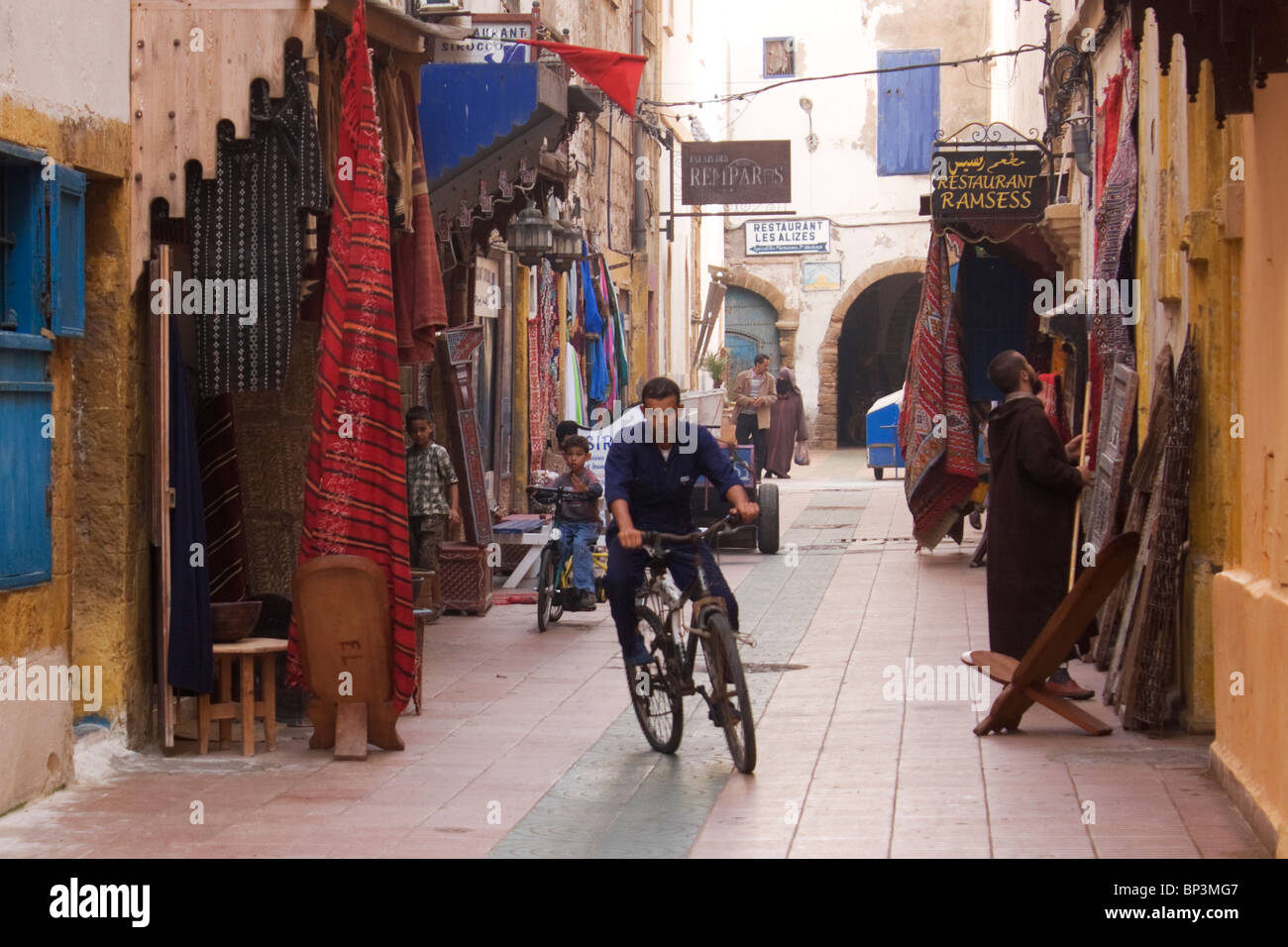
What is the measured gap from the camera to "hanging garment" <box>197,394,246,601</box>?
9.19m

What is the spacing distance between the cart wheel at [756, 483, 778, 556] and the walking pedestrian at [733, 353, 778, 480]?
8635mm

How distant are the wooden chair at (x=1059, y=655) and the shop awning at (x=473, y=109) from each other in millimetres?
4795

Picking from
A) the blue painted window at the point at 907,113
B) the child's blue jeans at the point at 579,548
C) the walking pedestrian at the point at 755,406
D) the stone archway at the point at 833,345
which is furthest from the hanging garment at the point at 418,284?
the stone archway at the point at 833,345

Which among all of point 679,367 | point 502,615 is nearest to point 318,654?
point 502,615

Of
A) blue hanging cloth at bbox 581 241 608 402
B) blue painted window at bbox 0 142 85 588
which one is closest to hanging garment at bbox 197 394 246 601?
blue painted window at bbox 0 142 85 588

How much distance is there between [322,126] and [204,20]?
112 centimetres

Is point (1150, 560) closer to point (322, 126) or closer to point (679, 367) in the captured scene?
point (322, 126)

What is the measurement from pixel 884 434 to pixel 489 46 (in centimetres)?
1596

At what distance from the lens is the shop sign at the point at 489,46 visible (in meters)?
11.8

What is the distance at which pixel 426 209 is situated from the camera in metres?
9.31

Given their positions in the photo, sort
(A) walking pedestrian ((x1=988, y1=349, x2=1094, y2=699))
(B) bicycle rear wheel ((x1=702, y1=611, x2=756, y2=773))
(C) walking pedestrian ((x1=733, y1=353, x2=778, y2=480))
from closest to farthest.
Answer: (B) bicycle rear wheel ((x1=702, y1=611, x2=756, y2=773)) → (A) walking pedestrian ((x1=988, y1=349, x2=1094, y2=699)) → (C) walking pedestrian ((x1=733, y1=353, x2=778, y2=480))

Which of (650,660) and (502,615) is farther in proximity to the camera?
(502,615)

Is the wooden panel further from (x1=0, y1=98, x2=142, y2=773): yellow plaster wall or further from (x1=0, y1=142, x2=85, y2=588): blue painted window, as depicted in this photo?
(x1=0, y1=142, x2=85, y2=588): blue painted window

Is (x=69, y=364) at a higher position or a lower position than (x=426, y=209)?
lower
